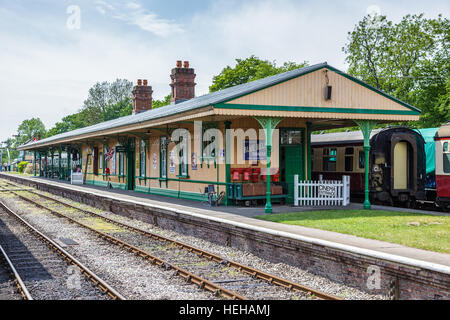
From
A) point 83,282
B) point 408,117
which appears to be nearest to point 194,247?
point 83,282

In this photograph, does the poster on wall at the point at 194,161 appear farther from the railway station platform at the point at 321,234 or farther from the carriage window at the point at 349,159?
the carriage window at the point at 349,159

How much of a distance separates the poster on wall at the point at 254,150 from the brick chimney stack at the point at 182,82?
1121cm

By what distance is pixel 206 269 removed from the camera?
8.67 metres

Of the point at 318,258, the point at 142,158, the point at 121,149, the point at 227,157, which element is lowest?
the point at 318,258

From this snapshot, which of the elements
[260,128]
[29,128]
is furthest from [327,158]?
[29,128]

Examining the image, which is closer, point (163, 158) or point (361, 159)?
point (361, 159)

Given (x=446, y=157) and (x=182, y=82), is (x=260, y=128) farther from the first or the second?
(x=182, y=82)

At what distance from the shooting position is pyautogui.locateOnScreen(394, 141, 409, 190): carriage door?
17.1 meters

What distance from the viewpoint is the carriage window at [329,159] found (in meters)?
20.0

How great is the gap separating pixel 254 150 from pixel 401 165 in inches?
227

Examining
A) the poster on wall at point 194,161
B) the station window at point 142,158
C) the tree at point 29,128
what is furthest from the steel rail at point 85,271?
the tree at point 29,128
